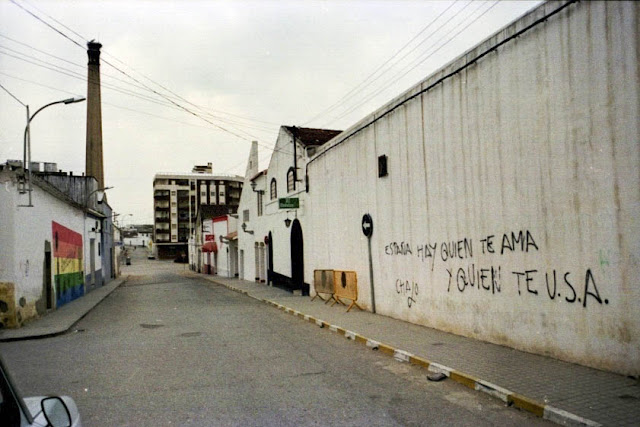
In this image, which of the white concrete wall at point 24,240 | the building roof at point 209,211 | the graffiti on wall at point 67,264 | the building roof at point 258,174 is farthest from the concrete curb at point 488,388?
the building roof at point 209,211

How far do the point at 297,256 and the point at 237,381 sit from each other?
624 inches

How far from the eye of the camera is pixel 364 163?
14.5 meters

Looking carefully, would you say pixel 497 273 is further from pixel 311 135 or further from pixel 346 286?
pixel 311 135

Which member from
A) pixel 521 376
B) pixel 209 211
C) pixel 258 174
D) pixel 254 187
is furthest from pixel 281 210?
pixel 209 211

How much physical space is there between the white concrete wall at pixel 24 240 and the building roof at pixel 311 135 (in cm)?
A: 1045

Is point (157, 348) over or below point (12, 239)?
below

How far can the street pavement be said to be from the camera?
208 inches

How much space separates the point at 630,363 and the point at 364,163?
9.39 m

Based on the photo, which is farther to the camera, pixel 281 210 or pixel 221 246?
pixel 221 246

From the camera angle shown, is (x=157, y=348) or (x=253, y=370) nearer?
(x=253, y=370)

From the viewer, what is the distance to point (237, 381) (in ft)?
23.3

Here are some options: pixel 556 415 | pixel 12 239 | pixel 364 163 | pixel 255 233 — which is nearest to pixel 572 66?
pixel 556 415

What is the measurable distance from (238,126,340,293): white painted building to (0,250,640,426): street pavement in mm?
9771

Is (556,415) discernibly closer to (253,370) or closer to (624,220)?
(624,220)
